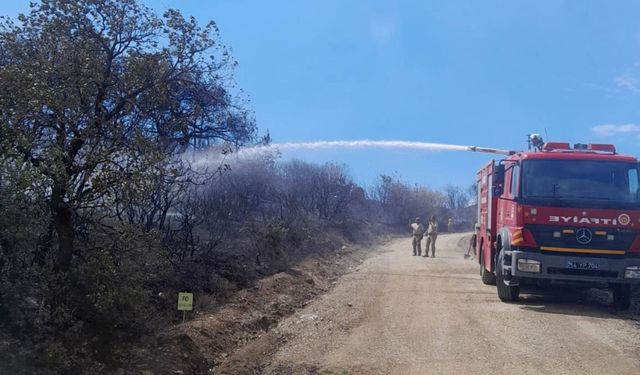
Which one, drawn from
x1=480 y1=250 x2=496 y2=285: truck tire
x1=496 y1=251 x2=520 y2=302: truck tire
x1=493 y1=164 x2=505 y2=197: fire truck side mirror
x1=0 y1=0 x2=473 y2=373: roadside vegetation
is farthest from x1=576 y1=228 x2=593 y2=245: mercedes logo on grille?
x1=0 y1=0 x2=473 y2=373: roadside vegetation

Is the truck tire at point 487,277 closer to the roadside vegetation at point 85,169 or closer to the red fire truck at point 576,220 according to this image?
the red fire truck at point 576,220

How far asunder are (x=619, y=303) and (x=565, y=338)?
3.88 meters

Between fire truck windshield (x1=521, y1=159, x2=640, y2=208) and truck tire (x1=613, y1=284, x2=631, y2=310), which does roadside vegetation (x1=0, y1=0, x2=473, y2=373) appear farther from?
truck tire (x1=613, y1=284, x2=631, y2=310)

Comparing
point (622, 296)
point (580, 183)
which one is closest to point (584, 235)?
point (580, 183)

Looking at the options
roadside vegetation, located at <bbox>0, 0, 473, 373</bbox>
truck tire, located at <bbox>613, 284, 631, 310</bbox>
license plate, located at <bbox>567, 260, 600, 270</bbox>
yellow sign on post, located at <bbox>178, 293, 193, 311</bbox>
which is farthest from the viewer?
truck tire, located at <bbox>613, 284, 631, 310</bbox>

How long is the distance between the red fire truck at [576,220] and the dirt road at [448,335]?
0.83 metres

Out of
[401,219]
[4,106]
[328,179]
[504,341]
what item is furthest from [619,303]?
[401,219]

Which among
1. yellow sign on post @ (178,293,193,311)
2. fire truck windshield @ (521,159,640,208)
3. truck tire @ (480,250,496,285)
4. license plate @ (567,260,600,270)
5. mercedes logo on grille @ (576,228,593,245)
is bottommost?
truck tire @ (480,250,496,285)

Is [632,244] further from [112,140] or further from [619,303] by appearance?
[112,140]

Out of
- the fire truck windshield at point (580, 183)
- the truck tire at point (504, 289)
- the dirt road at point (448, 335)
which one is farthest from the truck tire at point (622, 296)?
the truck tire at point (504, 289)

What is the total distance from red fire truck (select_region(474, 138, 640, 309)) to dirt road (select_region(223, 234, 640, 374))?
83 cm

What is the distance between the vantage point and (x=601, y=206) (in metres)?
13.0

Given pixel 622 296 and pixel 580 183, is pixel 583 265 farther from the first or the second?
pixel 580 183

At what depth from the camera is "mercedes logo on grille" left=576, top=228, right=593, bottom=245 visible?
12992 millimetres
